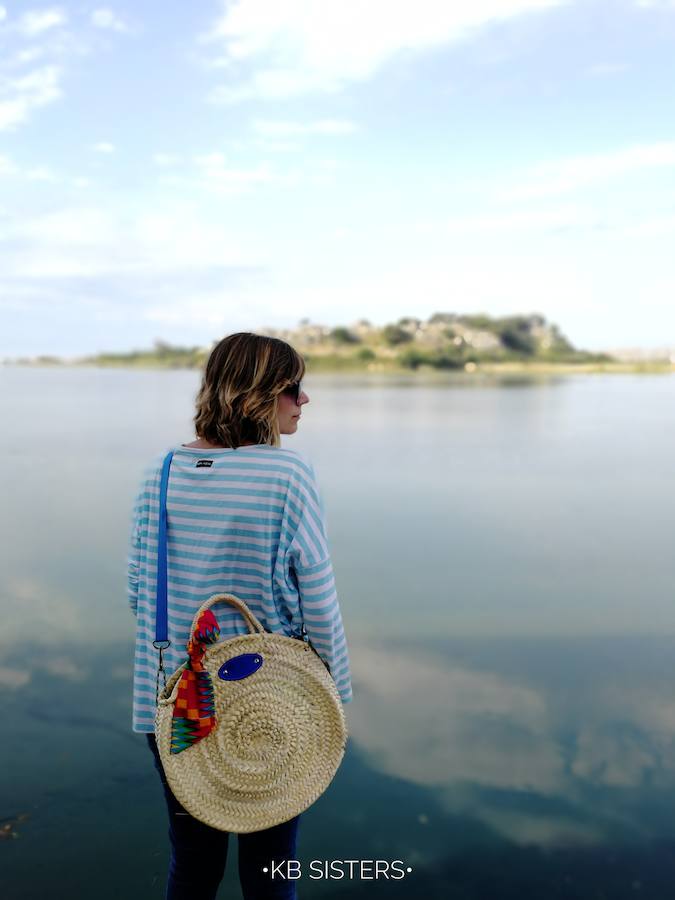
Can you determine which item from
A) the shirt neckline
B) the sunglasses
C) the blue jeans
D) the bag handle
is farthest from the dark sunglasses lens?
the blue jeans

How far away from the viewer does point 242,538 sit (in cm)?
162

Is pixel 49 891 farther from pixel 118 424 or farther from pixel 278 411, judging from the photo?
pixel 118 424

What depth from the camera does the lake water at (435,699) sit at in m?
2.33

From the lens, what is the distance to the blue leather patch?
62.7 inches

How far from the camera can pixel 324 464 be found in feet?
31.2

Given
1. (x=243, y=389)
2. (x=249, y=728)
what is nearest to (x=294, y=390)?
(x=243, y=389)

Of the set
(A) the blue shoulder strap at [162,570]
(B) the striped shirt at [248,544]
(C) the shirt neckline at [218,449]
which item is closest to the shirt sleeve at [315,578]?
(B) the striped shirt at [248,544]

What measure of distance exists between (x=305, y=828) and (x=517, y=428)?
39.1 feet

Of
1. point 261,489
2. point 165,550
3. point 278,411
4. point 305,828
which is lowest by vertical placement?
point 305,828

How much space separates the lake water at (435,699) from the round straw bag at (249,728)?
0.77 m

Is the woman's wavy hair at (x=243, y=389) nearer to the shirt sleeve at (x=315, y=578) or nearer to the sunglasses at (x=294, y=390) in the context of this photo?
the sunglasses at (x=294, y=390)

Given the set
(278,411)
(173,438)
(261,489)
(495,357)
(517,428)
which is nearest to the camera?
(261,489)

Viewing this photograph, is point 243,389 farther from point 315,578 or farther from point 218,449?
point 315,578

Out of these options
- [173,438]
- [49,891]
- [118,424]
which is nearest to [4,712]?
[49,891]
